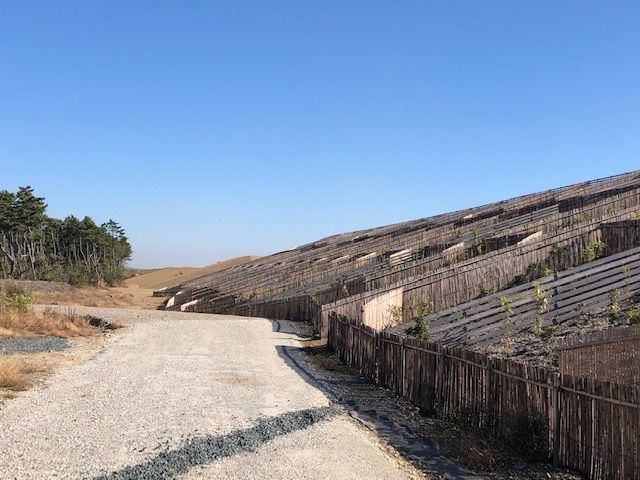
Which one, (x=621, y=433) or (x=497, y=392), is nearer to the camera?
(x=621, y=433)

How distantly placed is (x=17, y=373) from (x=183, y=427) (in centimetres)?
517

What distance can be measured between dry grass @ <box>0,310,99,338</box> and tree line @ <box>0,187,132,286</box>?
110ft

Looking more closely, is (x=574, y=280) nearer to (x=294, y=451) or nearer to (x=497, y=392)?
(x=497, y=392)

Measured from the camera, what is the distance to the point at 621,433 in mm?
6266

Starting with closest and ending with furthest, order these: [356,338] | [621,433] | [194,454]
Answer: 1. [621,433]
2. [194,454]
3. [356,338]

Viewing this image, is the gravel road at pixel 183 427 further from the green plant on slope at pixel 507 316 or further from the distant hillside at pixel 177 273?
the distant hillside at pixel 177 273

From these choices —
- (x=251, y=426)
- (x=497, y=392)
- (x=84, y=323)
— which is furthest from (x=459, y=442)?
(x=84, y=323)

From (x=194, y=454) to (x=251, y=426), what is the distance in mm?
1559

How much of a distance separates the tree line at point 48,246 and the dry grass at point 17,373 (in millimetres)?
41813

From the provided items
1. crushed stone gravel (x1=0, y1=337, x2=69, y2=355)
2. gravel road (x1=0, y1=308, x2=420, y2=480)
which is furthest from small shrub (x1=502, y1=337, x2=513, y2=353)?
crushed stone gravel (x1=0, y1=337, x2=69, y2=355)

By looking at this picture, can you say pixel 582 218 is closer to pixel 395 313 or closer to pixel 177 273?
pixel 395 313

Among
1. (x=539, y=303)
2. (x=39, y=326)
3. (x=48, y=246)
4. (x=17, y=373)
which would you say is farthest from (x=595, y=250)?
(x=48, y=246)

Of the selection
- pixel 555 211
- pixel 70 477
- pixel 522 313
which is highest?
pixel 555 211

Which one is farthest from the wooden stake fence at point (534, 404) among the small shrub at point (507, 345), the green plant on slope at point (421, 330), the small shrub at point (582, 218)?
the small shrub at point (582, 218)
